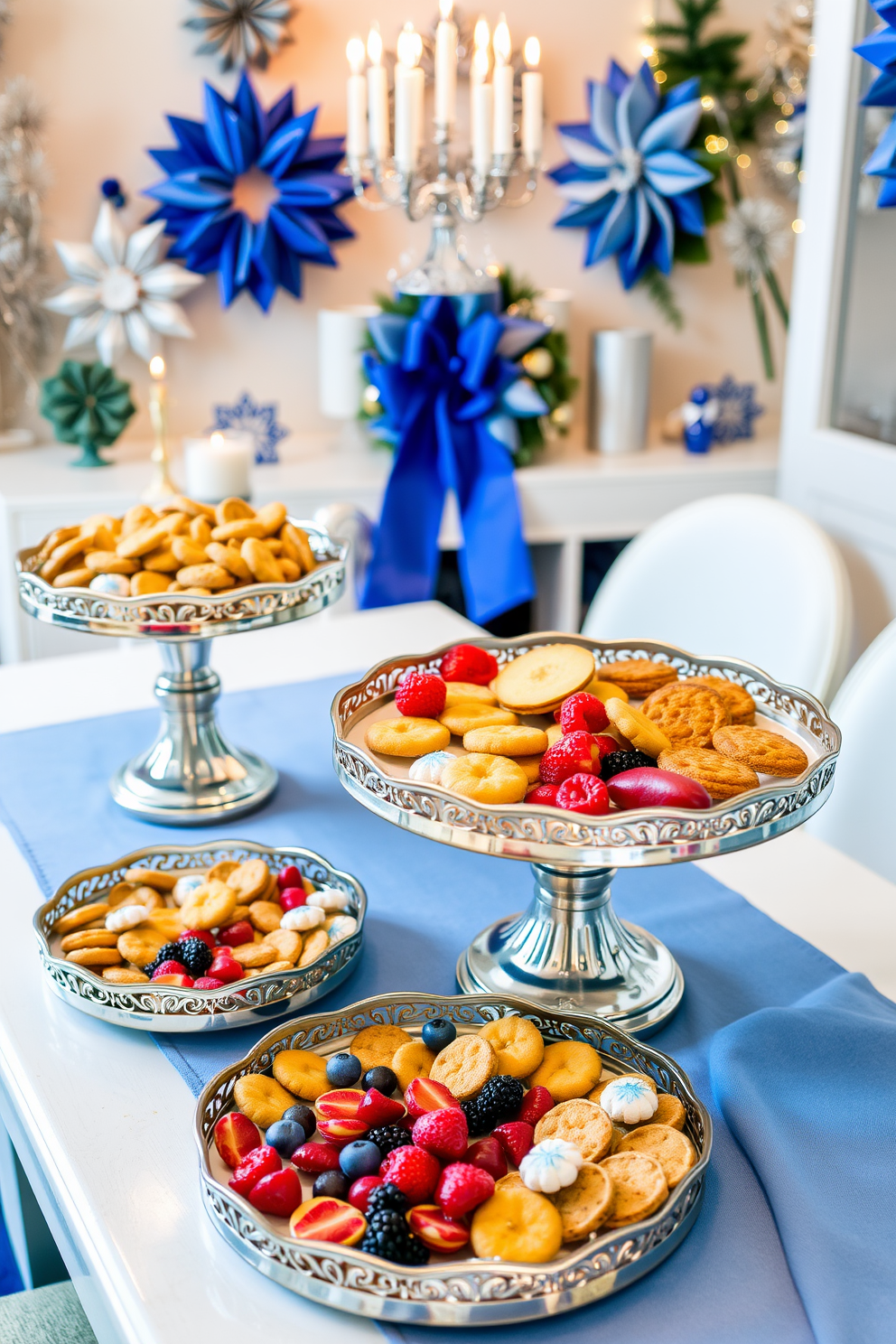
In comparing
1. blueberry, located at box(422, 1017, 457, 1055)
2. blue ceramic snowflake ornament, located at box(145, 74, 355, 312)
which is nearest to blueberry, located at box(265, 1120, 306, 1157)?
blueberry, located at box(422, 1017, 457, 1055)

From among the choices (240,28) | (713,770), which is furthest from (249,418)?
(713,770)

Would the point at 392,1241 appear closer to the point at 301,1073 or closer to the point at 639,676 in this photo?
the point at 301,1073

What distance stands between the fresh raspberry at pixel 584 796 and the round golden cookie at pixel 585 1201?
19 cm

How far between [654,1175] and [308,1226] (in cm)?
18

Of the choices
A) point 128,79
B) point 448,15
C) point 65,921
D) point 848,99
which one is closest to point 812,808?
point 65,921

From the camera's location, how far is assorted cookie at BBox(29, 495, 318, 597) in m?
1.06

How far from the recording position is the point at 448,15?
2188 millimetres

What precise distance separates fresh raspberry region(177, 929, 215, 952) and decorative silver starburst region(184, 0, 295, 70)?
77.2 inches

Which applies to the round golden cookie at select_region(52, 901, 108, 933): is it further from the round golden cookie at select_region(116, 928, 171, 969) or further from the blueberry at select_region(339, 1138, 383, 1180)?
the blueberry at select_region(339, 1138, 383, 1180)

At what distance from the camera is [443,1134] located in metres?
0.63

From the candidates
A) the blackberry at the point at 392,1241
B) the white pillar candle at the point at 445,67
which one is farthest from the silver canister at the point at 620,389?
the blackberry at the point at 392,1241

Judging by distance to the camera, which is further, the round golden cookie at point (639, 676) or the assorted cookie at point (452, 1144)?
the round golden cookie at point (639, 676)

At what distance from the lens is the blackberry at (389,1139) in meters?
0.65

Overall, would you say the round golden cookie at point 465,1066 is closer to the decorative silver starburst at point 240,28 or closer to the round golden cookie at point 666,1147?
the round golden cookie at point 666,1147
